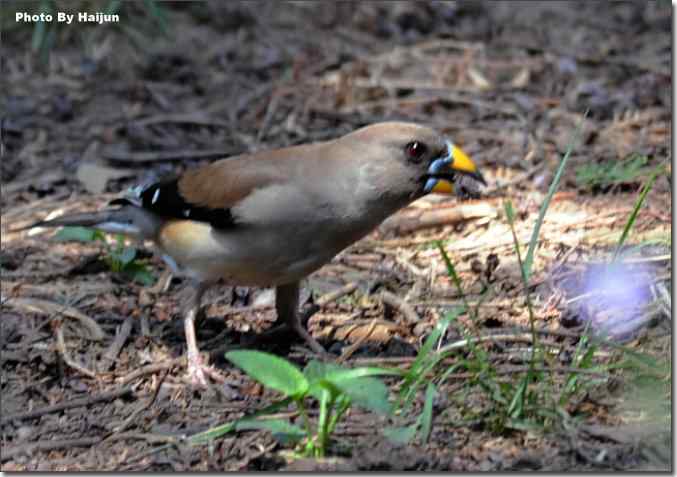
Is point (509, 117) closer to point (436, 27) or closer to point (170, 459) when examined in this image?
point (436, 27)

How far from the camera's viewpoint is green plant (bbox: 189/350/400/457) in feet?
13.9

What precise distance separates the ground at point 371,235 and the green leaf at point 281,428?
0.09 m

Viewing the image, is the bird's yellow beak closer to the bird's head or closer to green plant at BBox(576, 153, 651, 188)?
the bird's head

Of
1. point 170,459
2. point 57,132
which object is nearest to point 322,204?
point 170,459

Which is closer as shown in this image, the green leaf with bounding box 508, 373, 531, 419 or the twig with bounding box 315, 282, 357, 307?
the green leaf with bounding box 508, 373, 531, 419

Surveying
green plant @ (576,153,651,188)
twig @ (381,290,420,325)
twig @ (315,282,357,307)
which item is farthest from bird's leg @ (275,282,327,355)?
green plant @ (576,153,651,188)

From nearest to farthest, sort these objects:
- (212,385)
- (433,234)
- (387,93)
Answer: (212,385) < (433,234) < (387,93)

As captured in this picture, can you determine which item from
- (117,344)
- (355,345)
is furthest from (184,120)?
(355,345)

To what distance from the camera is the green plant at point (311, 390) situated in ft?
13.9

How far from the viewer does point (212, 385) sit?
5.59 metres

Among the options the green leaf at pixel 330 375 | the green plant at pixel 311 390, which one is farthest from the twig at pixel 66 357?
the green leaf at pixel 330 375

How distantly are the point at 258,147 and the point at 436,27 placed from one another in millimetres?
2874

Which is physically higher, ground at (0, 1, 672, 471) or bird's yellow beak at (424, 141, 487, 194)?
bird's yellow beak at (424, 141, 487, 194)

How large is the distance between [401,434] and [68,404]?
180 cm
